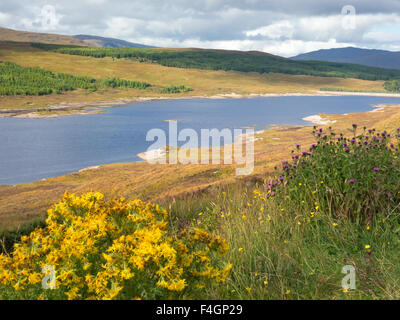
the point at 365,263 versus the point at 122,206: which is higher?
the point at 122,206

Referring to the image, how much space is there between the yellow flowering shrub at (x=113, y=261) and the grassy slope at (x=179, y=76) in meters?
107

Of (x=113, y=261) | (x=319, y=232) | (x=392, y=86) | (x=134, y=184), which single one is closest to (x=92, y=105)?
(x=134, y=184)

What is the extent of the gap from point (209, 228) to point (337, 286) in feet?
5.12

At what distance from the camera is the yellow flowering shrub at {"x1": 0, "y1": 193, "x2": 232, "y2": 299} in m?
2.30

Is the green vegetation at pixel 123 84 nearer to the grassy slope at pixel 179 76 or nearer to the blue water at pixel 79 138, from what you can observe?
the grassy slope at pixel 179 76

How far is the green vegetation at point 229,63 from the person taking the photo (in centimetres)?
16625

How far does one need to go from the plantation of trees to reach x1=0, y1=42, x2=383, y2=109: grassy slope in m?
8.52

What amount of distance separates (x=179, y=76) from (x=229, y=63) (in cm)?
4244

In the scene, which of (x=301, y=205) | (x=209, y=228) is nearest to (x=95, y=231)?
(x=209, y=228)

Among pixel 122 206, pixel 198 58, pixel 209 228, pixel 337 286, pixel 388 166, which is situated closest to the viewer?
pixel 122 206

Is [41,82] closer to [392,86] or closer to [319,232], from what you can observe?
[392,86]

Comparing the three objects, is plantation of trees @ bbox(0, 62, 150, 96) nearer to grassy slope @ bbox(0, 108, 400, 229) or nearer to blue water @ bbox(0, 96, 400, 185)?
blue water @ bbox(0, 96, 400, 185)

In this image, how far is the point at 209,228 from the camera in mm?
4473

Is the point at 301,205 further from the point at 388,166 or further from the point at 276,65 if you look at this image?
the point at 276,65
